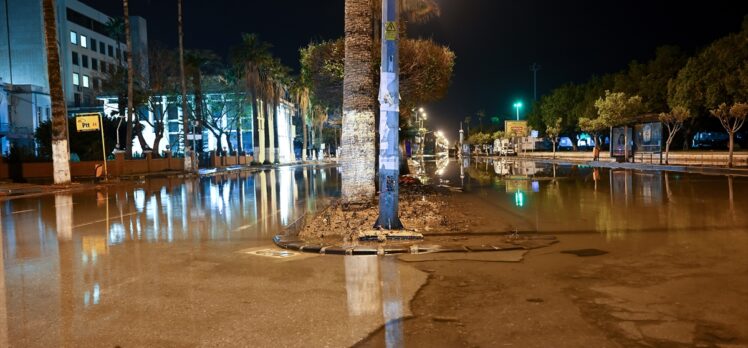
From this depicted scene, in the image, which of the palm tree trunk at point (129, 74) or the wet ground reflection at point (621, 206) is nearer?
the wet ground reflection at point (621, 206)

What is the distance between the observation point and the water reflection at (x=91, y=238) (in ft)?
21.0

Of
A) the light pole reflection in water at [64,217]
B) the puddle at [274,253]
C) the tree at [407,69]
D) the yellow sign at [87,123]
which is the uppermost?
the tree at [407,69]

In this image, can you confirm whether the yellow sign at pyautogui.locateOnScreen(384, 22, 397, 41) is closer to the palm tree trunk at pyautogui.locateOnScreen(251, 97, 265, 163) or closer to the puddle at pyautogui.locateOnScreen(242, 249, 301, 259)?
the puddle at pyautogui.locateOnScreen(242, 249, 301, 259)

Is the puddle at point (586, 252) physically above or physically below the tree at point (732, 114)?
below

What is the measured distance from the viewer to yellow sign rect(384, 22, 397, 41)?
10500 millimetres

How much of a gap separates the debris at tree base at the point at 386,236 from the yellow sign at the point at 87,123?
2971 cm

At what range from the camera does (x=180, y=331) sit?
558 cm

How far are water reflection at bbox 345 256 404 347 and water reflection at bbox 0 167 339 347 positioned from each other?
115 inches

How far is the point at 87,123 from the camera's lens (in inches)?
1359

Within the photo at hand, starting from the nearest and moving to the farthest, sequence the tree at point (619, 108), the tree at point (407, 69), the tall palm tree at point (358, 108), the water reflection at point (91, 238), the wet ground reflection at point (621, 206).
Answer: the water reflection at point (91, 238), the wet ground reflection at point (621, 206), the tall palm tree at point (358, 108), the tree at point (407, 69), the tree at point (619, 108)

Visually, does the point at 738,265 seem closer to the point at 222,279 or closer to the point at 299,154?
the point at 222,279

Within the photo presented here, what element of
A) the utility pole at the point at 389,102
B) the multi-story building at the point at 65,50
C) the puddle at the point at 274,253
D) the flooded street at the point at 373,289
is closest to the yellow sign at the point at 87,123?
the multi-story building at the point at 65,50

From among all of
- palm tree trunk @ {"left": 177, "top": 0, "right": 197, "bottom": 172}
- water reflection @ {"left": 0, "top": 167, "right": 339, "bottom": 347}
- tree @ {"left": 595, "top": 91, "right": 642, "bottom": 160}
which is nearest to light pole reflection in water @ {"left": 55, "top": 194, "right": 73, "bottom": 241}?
water reflection @ {"left": 0, "top": 167, "right": 339, "bottom": 347}

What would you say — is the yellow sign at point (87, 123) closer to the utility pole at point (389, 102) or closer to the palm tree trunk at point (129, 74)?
the palm tree trunk at point (129, 74)
